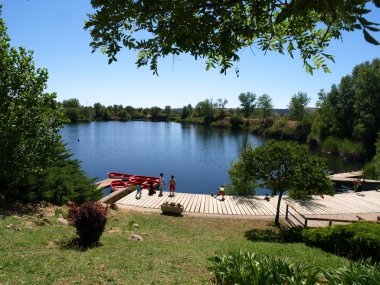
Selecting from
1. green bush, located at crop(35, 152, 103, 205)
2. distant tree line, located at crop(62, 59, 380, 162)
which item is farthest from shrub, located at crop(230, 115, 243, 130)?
green bush, located at crop(35, 152, 103, 205)

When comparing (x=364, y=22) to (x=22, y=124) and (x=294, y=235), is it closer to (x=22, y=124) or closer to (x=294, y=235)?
(x=294, y=235)

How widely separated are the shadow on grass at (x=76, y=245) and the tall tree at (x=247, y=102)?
115857 mm

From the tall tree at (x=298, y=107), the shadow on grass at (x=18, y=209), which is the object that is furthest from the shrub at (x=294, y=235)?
the tall tree at (x=298, y=107)

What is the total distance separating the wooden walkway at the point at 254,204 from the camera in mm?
16566

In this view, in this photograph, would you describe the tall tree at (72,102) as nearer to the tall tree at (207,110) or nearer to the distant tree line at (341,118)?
the tall tree at (207,110)

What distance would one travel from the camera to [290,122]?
85.5 metres

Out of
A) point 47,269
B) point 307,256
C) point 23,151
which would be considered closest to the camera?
point 47,269

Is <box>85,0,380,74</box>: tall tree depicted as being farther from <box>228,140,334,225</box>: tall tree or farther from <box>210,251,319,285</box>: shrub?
<box>228,140,334,225</box>: tall tree

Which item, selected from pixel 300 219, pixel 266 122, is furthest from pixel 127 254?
pixel 266 122

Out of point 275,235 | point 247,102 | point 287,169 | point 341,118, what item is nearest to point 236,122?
point 247,102

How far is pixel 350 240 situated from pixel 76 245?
785 centimetres

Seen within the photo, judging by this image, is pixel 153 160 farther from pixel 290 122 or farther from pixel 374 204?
pixel 290 122

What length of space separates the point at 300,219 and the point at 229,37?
1305 cm

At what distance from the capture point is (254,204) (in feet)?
59.0
